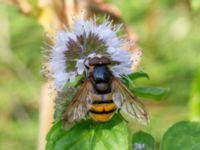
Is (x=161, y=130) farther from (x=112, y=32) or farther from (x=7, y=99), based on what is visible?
(x=112, y=32)

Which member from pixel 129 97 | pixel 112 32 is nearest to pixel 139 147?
pixel 129 97

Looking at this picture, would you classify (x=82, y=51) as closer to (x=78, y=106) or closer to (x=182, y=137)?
(x=78, y=106)

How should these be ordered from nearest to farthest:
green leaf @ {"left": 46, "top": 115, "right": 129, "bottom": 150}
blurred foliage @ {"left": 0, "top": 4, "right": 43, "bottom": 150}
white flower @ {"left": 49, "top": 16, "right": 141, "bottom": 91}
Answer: green leaf @ {"left": 46, "top": 115, "right": 129, "bottom": 150} → white flower @ {"left": 49, "top": 16, "right": 141, "bottom": 91} → blurred foliage @ {"left": 0, "top": 4, "right": 43, "bottom": 150}

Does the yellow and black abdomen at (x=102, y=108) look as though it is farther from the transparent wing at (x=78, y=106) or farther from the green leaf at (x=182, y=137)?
the green leaf at (x=182, y=137)

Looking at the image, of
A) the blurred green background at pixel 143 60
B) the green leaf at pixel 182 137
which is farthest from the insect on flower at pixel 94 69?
the blurred green background at pixel 143 60

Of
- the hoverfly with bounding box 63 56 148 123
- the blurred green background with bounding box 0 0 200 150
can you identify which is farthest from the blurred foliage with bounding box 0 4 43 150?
the hoverfly with bounding box 63 56 148 123

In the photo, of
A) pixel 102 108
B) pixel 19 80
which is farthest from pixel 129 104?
pixel 19 80

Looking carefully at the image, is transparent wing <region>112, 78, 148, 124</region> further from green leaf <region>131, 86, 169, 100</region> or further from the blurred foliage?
the blurred foliage
